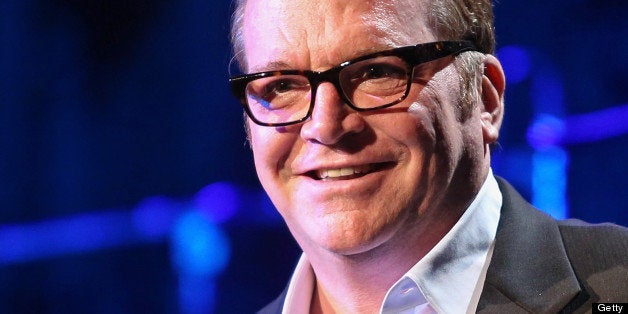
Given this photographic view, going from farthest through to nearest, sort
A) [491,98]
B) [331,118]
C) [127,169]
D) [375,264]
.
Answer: [127,169]
[491,98]
[375,264]
[331,118]

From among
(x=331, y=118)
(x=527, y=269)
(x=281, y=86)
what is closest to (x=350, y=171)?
(x=331, y=118)

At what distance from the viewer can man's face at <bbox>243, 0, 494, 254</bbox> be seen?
160cm

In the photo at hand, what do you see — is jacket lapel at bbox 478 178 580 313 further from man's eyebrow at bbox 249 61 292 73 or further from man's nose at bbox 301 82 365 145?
man's eyebrow at bbox 249 61 292 73

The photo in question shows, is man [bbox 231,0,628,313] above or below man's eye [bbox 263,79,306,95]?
below

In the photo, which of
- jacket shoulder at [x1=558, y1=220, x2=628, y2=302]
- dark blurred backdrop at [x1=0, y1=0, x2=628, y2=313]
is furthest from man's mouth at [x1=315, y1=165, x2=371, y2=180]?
dark blurred backdrop at [x1=0, y1=0, x2=628, y2=313]

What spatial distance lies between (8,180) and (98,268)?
23.3 inches

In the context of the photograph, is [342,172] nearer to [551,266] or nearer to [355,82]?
[355,82]

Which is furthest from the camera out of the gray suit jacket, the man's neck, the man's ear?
the man's ear

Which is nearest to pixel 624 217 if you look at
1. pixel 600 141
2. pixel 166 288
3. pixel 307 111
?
pixel 600 141

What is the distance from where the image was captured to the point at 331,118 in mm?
1569

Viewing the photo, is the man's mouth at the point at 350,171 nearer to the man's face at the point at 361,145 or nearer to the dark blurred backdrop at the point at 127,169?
the man's face at the point at 361,145

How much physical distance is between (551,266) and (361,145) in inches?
18.6

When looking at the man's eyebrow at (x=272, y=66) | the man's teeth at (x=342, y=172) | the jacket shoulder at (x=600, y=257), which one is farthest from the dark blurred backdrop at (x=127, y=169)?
the jacket shoulder at (x=600, y=257)

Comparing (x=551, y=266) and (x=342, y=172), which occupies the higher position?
(x=342, y=172)
